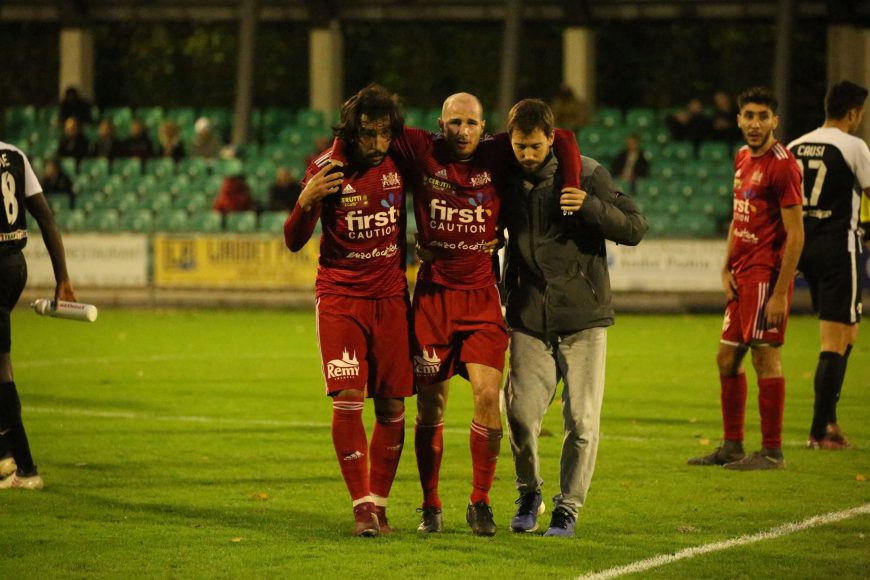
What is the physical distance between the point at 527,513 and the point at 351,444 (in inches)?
38.4

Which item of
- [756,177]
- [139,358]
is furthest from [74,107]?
[756,177]

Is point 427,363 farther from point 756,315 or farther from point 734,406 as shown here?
point 734,406

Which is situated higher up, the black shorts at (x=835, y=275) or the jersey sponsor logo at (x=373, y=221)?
the jersey sponsor logo at (x=373, y=221)

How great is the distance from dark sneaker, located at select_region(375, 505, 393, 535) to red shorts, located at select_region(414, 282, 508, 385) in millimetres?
660

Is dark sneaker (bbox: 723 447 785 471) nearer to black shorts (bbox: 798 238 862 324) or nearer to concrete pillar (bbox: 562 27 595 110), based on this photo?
black shorts (bbox: 798 238 862 324)

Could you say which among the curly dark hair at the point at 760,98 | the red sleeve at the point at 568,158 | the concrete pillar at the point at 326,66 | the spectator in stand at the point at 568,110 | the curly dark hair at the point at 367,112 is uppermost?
the concrete pillar at the point at 326,66

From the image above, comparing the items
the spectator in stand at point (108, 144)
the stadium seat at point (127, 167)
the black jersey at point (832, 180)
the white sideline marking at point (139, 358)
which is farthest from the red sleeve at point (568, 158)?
the spectator in stand at point (108, 144)

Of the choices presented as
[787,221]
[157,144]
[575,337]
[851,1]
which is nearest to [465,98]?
[575,337]

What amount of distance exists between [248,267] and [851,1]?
1205 centimetres

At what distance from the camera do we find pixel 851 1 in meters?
27.6

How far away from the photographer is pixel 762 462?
952 centimetres

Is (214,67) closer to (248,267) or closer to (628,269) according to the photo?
(248,267)

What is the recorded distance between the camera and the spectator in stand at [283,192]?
25.2 m

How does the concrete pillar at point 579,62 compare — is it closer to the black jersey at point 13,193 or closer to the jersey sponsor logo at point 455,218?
the black jersey at point 13,193
